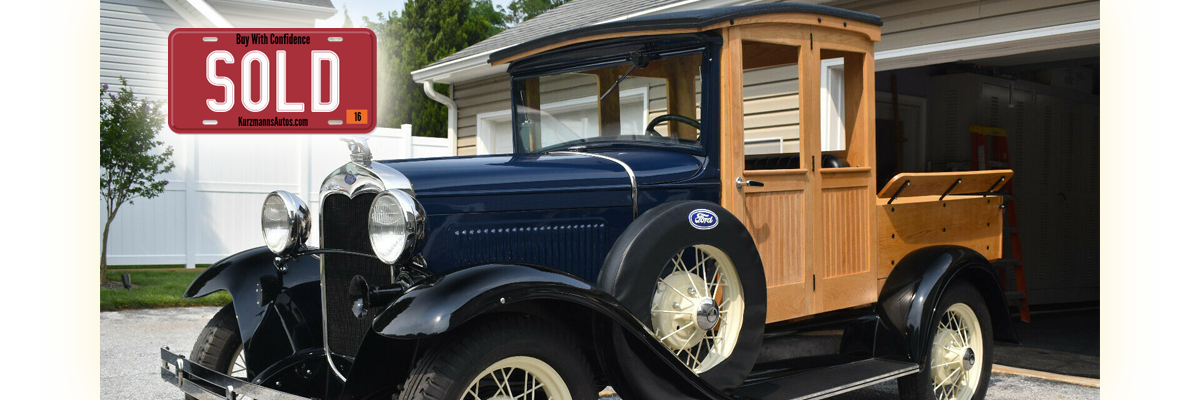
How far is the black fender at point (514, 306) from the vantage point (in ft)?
8.16

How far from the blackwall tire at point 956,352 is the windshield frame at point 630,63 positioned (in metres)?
1.54

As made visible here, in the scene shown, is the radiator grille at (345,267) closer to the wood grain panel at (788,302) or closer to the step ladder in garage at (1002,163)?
the wood grain panel at (788,302)

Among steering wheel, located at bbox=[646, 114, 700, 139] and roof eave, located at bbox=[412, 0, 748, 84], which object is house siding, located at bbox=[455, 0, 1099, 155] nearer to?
steering wheel, located at bbox=[646, 114, 700, 139]

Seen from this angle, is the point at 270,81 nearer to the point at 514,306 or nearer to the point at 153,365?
the point at 153,365

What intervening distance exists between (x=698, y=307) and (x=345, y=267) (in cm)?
133

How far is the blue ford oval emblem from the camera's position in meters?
3.25

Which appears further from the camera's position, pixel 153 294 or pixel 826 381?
pixel 153 294

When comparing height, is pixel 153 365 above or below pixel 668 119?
below

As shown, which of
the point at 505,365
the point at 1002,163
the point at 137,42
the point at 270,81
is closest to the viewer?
the point at 505,365

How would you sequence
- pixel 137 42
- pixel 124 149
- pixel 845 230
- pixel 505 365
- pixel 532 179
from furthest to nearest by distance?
pixel 137 42 < pixel 124 149 < pixel 845 230 < pixel 532 179 < pixel 505 365

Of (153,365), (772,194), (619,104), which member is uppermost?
(619,104)

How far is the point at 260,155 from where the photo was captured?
11625 mm

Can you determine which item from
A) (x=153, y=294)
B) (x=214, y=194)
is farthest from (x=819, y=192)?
(x=214, y=194)

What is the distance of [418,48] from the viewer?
26.2 metres
